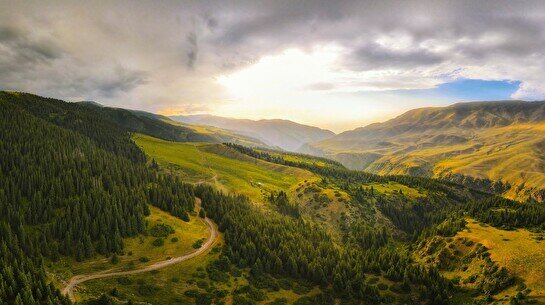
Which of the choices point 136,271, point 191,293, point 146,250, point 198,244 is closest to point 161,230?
point 146,250

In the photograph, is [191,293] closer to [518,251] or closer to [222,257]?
[222,257]

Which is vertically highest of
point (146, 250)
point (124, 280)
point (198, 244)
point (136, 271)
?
point (146, 250)

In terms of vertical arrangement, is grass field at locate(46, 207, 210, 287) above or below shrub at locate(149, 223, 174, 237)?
below

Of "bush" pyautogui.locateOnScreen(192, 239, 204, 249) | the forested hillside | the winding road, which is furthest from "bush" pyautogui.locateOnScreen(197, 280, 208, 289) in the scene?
the forested hillside

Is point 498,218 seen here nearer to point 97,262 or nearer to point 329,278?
point 329,278

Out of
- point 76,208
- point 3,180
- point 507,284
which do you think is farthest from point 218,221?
point 507,284

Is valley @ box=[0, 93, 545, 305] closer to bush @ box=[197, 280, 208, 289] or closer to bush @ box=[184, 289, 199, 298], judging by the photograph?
bush @ box=[184, 289, 199, 298]

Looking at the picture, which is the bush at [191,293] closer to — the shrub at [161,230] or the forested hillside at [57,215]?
the forested hillside at [57,215]
